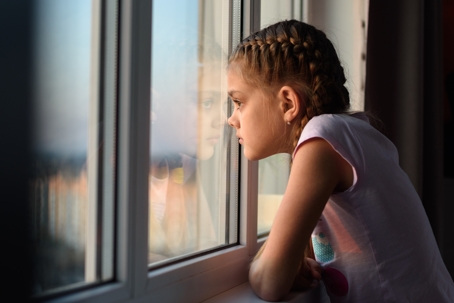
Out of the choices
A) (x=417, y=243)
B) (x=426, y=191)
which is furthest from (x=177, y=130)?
(x=426, y=191)

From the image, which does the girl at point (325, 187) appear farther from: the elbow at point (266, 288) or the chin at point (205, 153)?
the chin at point (205, 153)

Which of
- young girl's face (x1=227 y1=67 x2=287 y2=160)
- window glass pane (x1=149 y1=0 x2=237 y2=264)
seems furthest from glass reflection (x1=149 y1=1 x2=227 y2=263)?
young girl's face (x1=227 y1=67 x2=287 y2=160)

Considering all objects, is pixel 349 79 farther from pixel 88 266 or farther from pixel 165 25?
pixel 88 266

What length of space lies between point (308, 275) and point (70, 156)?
1.94 ft

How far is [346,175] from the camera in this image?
33.5 inches

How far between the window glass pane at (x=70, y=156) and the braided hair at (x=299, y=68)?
1.24 feet

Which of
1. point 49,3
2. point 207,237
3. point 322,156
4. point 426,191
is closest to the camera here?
point 49,3

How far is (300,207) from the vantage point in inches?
31.6

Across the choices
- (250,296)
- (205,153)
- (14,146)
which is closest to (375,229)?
(250,296)

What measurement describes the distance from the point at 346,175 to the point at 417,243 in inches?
8.8

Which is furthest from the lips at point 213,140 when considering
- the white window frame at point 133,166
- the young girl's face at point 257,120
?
the white window frame at point 133,166

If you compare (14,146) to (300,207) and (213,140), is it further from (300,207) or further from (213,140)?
(213,140)

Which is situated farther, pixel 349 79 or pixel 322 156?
pixel 349 79

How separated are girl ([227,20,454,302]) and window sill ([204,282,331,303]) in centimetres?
3
